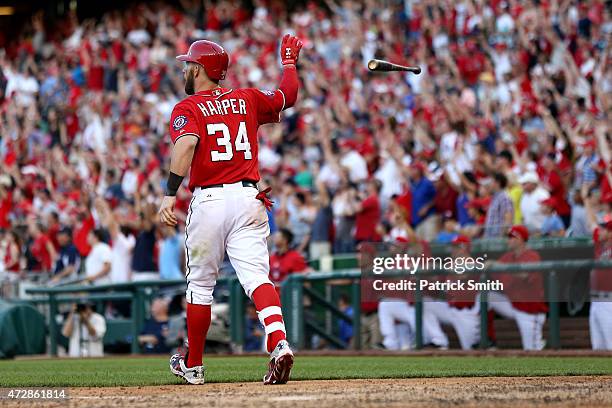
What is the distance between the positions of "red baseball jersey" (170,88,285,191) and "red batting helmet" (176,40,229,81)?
160mm

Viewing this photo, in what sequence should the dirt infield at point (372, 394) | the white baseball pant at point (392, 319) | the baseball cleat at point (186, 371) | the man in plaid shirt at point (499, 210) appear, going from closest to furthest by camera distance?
the dirt infield at point (372, 394) → the baseball cleat at point (186, 371) → the white baseball pant at point (392, 319) → the man in plaid shirt at point (499, 210)

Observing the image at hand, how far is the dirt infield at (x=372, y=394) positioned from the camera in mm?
6027

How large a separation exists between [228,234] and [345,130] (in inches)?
458

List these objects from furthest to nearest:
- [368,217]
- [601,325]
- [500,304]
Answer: [368,217]
[500,304]
[601,325]

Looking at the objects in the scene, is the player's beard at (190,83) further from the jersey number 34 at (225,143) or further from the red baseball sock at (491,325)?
the red baseball sock at (491,325)

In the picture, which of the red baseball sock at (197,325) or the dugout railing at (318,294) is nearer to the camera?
the red baseball sock at (197,325)

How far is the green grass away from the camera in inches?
334

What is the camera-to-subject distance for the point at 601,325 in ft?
38.1

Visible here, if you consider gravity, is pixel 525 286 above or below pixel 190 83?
below

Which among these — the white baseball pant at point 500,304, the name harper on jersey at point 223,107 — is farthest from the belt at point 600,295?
the name harper on jersey at point 223,107

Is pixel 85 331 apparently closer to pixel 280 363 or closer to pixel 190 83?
pixel 190 83

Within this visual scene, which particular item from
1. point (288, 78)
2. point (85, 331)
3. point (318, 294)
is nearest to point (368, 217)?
point (318, 294)

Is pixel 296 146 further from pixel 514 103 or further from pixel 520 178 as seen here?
pixel 520 178

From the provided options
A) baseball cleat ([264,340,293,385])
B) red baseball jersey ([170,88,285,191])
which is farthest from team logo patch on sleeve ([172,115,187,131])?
baseball cleat ([264,340,293,385])
